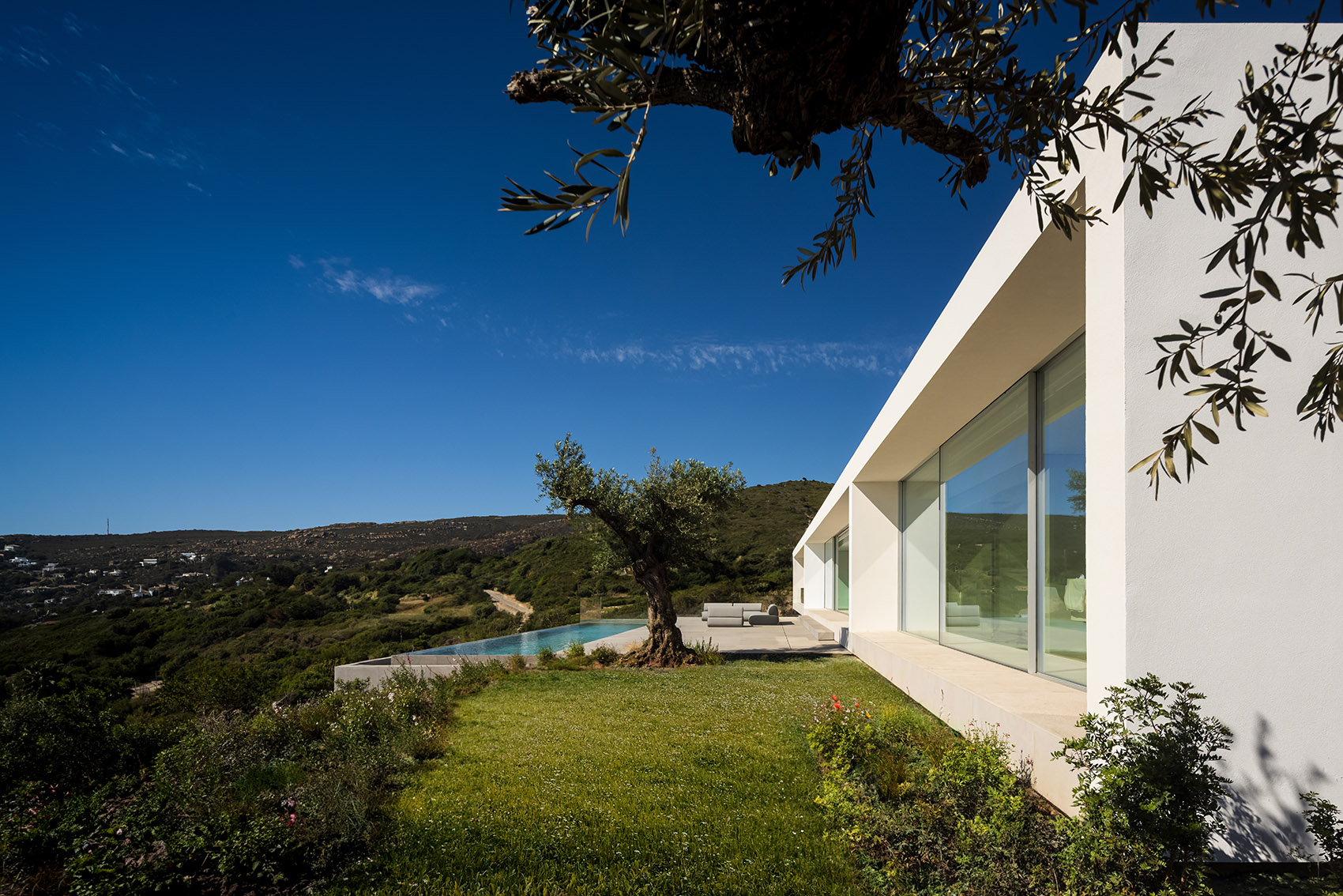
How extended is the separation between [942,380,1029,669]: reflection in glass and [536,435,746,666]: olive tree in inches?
215

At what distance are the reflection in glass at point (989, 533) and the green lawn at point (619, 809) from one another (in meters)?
1.89

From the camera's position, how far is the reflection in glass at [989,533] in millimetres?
8164

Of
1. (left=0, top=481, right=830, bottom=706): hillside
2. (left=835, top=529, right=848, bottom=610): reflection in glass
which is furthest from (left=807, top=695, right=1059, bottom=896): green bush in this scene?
(left=835, top=529, right=848, bottom=610): reflection in glass

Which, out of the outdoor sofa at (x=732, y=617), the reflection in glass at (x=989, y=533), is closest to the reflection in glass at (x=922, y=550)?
the reflection in glass at (x=989, y=533)

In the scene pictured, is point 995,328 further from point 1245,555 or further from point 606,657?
point 606,657

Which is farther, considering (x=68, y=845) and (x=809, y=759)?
(x=809, y=759)

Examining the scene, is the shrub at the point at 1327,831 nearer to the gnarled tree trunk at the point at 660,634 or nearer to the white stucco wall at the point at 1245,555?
the white stucco wall at the point at 1245,555

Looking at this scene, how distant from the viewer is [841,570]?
2681 centimetres

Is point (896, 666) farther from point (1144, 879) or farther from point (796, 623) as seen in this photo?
point (796, 623)

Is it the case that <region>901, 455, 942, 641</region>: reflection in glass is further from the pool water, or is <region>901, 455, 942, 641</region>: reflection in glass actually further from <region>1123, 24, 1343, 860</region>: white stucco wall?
the pool water

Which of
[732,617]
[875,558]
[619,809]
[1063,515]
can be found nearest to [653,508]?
[875,558]

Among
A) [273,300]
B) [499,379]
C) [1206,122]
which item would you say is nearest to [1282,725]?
[1206,122]

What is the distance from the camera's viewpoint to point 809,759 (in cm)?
609

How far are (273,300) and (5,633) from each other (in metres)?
18.2
